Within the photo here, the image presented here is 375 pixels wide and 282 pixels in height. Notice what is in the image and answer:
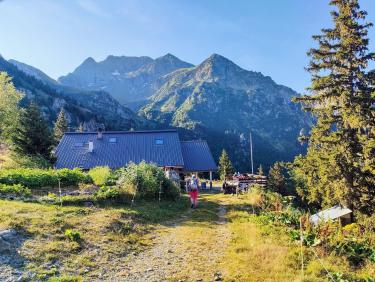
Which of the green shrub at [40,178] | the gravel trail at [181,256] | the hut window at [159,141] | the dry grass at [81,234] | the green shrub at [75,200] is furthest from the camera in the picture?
the hut window at [159,141]

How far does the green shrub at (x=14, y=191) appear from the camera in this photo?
16797 millimetres

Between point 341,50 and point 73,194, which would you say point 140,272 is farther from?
point 341,50

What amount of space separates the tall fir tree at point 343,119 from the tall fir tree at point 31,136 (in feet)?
79.0

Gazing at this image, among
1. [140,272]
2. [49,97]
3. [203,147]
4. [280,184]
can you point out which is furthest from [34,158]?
Answer: [49,97]

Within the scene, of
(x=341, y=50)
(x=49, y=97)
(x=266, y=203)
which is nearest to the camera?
(x=266, y=203)

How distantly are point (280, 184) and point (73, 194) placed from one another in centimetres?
4657

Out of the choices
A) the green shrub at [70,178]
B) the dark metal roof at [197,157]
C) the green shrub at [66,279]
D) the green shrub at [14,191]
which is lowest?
the green shrub at [66,279]

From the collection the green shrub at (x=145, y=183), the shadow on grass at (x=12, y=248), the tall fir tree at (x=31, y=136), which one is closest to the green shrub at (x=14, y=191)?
the green shrub at (x=145, y=183)

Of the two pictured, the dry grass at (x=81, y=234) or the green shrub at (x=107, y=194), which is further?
the green shrub at (x=107, y=194)

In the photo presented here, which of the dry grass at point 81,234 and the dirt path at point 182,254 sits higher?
the dry grass at point 81,234

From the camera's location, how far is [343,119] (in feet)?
73.5

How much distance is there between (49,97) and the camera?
17612cm

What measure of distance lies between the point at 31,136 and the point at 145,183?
19.2m

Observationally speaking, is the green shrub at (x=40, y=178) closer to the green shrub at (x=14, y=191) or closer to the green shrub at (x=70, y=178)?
the green shrub at (x=70, y=178)
